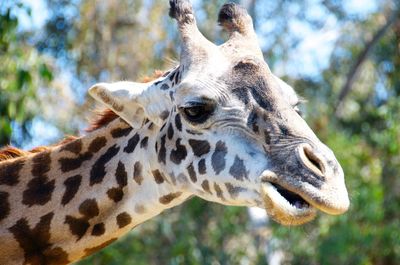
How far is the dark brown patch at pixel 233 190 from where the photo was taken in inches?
247

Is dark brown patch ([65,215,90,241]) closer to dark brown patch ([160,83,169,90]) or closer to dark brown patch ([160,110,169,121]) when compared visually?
dark brown patch ([160,110,169,121])

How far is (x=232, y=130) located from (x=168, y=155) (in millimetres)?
552

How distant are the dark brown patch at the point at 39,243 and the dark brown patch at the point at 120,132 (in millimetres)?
740

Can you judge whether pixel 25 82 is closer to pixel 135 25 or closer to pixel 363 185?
pixel 363 185

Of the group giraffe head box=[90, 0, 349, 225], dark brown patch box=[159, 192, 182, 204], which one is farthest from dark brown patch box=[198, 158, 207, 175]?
dark brown patch box=[159, 192, 182, 204]

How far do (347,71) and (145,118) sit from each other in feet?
64.3

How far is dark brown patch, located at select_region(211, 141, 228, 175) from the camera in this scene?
6324mm

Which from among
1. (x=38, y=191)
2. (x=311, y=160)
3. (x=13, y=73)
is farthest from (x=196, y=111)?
(x=13, y=73)

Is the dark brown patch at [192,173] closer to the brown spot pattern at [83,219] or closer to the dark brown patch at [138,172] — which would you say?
the dark brown patch at [138,172]

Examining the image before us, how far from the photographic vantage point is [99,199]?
679cm

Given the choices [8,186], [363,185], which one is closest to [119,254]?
[363,185]

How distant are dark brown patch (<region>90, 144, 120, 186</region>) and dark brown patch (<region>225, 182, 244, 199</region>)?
99 cm

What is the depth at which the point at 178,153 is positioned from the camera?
21.7 feet

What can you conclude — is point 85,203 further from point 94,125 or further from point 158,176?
point 94,125
